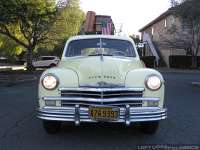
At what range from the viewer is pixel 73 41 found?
31.9 ft

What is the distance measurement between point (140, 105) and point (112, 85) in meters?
0.55

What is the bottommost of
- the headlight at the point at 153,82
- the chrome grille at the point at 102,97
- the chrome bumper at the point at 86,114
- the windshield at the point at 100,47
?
the chrome bumper at the point at 86,114

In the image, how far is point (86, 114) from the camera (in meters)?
7.16

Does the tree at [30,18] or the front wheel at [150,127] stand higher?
the tree at [30,18]

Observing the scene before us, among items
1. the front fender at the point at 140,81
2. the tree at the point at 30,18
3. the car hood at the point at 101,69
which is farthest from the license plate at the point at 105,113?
the tree at the point at 30,18

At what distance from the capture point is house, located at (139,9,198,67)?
4141 centimetres

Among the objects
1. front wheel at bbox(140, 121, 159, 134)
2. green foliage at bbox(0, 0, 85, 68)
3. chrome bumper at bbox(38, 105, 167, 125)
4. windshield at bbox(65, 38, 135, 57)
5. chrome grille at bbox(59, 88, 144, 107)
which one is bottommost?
front wheel at bbox(140, 121, 159, 134)

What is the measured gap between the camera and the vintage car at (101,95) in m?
7.16

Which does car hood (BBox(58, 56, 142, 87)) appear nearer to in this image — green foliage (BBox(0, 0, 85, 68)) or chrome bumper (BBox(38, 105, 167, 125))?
chrome bumper (BBox(38, 105, 167, 125))

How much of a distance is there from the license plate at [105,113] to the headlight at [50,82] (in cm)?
83

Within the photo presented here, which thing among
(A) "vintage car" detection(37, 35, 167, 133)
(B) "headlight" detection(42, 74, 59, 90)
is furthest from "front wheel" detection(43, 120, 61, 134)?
(B) "headlight" detection(42, 74, 59, 90)

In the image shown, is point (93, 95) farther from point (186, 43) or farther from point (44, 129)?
point (186, 43)

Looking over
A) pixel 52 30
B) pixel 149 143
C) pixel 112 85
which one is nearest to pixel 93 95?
pixel 112 85

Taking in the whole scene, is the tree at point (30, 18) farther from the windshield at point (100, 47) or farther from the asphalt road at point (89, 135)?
the asphalt road at point (89, 135)
